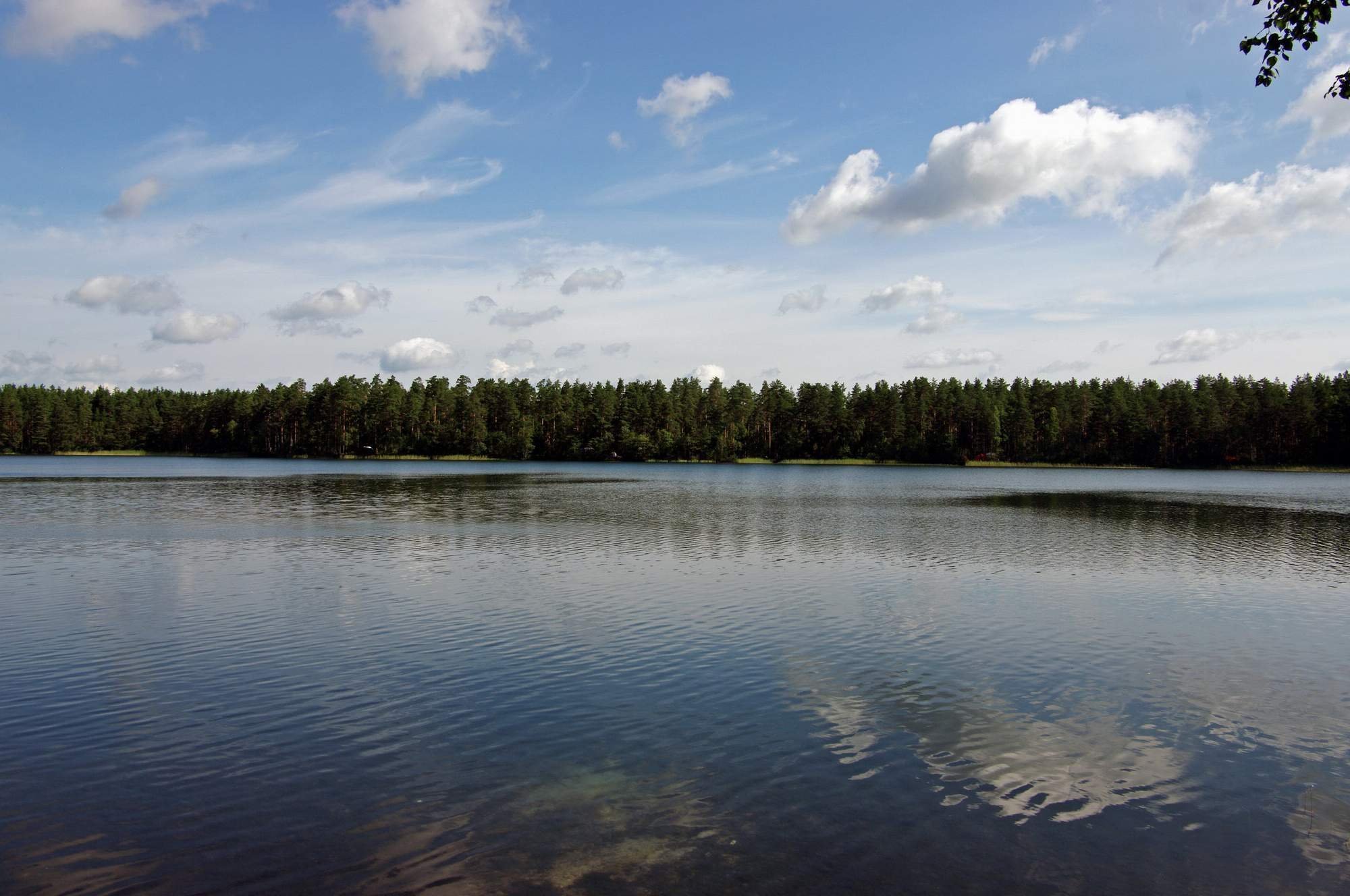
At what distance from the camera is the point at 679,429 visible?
638ft

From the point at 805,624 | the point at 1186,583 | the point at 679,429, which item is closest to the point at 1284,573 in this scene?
the point at 1186,583

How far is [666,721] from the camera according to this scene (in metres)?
16.2

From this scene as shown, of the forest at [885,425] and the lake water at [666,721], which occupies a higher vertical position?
the forest at [885,425]

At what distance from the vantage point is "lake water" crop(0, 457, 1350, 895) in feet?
35.9

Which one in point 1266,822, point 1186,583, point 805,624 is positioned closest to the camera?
point 1266,822

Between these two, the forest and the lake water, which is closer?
the lake water

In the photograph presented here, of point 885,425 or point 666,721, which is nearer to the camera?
point 666,721

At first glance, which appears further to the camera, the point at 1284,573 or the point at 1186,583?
the point at 1284,573

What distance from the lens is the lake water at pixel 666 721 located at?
10.9 metres

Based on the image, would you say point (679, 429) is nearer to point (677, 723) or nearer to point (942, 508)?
point (942, 508)

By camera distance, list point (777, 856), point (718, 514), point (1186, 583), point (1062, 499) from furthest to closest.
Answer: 1. point (1062, 499)
2. point (718, 514)
3. point (1186, 583)
4. point (777, 856)

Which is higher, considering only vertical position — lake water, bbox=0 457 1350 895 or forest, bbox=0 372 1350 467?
forest, bbox=0 372 1350 467

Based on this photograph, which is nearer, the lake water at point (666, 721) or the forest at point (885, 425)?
the lake water at point (666, 721)

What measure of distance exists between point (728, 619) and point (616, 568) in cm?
1059
